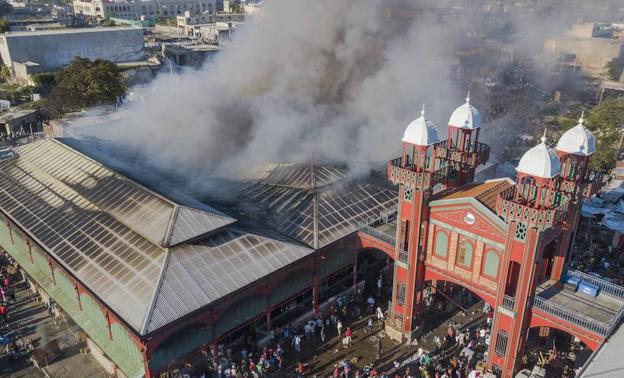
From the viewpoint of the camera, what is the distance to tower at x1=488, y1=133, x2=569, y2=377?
1794cm

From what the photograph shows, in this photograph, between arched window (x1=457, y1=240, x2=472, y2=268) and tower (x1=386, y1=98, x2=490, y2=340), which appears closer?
arched window (x1=457, y1=240, x2=472, y2=268)

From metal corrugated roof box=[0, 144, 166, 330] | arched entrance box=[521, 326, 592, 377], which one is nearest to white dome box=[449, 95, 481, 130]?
arched entrance box=[521, 326, 592, 377]

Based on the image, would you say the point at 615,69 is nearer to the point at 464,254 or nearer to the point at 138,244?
the point at 464,254

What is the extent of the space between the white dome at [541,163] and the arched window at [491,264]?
4.15 metres

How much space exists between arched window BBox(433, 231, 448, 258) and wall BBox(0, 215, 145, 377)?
43.8 ft

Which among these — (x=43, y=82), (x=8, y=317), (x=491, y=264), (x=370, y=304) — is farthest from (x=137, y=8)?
(x=491, y=264)

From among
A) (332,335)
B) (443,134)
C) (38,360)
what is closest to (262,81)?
(443,134)

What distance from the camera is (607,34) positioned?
105m

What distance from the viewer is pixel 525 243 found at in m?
18.6

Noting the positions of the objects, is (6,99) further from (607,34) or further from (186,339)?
(607,34)

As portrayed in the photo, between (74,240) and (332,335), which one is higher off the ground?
(74,240)

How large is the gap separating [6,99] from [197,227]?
5845 cm

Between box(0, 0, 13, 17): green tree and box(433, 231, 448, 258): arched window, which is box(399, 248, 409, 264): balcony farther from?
box(0, 0, 13, 17): green tree

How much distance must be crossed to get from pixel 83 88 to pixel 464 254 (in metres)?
47.4
